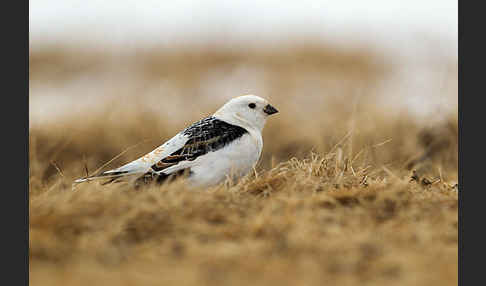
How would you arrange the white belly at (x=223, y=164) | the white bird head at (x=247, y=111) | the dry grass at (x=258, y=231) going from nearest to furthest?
1. the dry grass at (x=258, y=231)
2. the white belly at (x=223, y=164)
3. the white bird head at (x=247, y=111)

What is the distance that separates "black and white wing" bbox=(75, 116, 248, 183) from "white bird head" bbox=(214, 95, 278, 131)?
0.26m

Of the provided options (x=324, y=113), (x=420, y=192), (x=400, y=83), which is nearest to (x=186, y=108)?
(x=324, y=113)

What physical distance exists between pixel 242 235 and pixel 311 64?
26.6ft

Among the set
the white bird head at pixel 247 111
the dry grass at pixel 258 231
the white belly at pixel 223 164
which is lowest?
the dry grass at pixel 258 231

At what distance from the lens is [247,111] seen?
4457mm

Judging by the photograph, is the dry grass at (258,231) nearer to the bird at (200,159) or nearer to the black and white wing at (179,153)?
the bird at (200,159)

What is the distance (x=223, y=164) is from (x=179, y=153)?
10.8 inches

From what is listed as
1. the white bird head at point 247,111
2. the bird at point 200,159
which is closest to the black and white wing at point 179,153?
the bird at point 200,159

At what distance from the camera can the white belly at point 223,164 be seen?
3941 millimetres

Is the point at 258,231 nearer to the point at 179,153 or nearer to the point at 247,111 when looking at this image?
the point at 179,153

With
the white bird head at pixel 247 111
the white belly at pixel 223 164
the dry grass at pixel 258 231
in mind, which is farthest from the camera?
the white bird head at pixel 247 111

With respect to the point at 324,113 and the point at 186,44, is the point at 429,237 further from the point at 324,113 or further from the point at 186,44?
the point at 186,44

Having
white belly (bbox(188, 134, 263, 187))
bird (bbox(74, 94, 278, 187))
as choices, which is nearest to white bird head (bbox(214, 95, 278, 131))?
bird (bbox(74, 94, 278, 187))

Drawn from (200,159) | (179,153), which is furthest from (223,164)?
(179,153)
